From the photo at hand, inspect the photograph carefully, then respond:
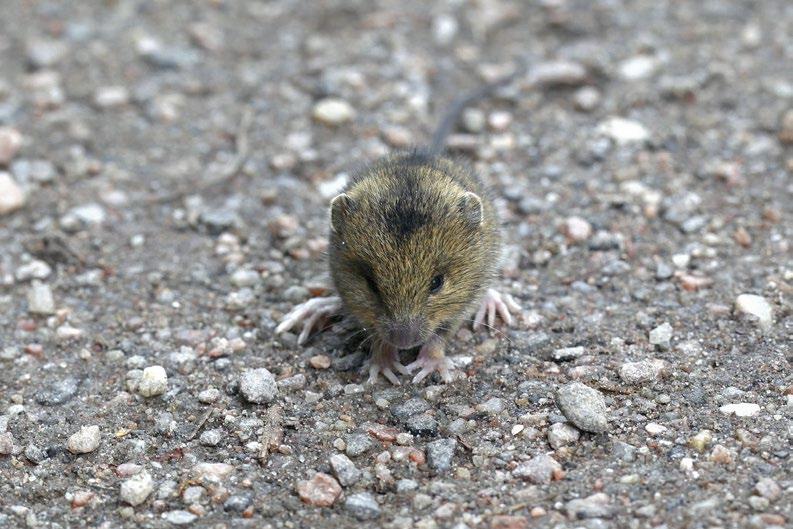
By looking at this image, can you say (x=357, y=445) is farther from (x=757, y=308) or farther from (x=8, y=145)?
(x=8, y=145)

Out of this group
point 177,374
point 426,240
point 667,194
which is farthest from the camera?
point 667,194

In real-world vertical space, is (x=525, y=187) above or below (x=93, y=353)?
above

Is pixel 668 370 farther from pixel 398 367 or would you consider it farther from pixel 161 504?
pixel 161 504

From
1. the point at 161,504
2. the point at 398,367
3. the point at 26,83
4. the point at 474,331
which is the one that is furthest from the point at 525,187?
the point at 26,83

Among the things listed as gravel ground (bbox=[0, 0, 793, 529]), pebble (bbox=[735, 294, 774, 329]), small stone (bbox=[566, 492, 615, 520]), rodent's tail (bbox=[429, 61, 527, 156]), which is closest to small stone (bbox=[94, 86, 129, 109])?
gravel ground (bbox=[0, 0, 793, 529])

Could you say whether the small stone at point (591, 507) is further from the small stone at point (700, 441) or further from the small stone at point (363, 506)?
the small stone at point (363, 506)

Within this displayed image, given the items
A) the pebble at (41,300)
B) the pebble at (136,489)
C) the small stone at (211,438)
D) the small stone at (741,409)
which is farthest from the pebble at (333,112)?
the small stone at (741,409)
